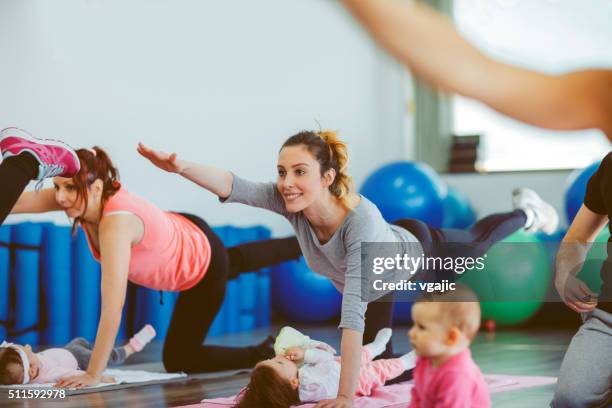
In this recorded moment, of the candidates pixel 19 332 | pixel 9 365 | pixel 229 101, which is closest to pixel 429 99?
pixel 229 101

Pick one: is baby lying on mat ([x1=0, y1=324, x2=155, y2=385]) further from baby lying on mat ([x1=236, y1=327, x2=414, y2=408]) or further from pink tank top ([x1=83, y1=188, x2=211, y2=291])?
baby lying on mat ([x1=236, y1=327, x2=414, y2=408])

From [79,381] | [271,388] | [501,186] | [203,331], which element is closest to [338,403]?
[271,388]

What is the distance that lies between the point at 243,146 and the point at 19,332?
100 cm

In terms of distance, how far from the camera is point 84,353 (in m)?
2.26

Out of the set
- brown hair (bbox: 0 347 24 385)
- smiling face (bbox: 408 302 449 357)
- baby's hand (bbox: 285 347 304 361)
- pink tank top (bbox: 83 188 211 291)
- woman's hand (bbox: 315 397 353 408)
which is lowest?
woman's hand (bbox: 315 397 353 408)

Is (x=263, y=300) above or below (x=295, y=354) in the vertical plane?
above

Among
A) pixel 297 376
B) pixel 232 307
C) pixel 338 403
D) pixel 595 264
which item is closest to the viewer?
pixel 338 403

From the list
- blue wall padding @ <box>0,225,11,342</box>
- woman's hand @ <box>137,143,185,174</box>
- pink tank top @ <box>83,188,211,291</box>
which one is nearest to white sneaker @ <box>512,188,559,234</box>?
pink tank top @ <box>83,188,211,291</box>

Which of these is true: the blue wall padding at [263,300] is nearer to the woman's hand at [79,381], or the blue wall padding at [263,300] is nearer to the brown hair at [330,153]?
the woman's hand at [79,381]

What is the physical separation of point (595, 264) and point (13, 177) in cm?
176

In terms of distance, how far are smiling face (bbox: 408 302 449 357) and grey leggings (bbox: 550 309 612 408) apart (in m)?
0.47

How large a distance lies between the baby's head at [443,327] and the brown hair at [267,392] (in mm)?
526

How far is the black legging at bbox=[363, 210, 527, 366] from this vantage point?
82.7 inches

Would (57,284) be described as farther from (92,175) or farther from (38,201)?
(92,175)
